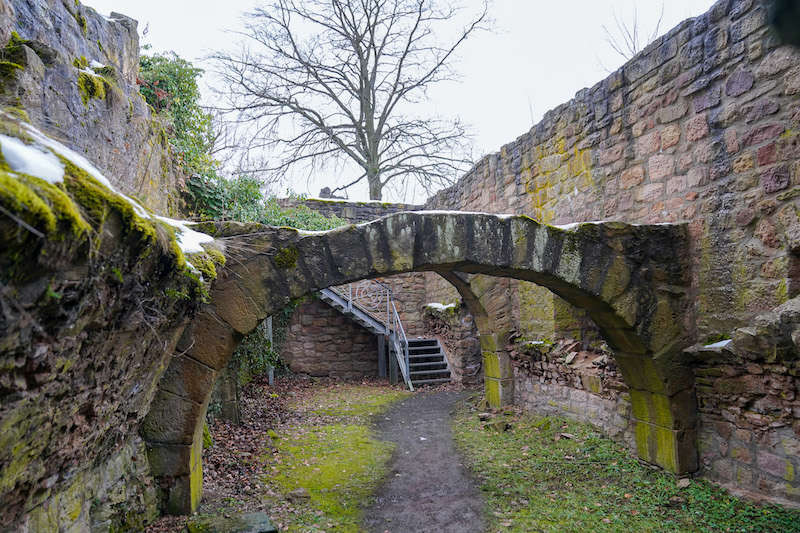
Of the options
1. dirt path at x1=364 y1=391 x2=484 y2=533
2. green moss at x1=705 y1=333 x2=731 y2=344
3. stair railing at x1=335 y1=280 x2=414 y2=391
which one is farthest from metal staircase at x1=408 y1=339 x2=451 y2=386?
green moss at x1=705 y1=333 x2=731 y2=344

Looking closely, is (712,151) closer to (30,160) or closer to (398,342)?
(30,160)

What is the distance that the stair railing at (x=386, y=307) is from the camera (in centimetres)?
976

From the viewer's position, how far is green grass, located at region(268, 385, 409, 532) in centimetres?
365

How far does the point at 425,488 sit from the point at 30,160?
4.00 metres

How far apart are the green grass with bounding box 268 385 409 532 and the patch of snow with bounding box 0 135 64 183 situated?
290cm

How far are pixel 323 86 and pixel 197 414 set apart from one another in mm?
11989

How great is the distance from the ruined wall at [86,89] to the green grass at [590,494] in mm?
3389

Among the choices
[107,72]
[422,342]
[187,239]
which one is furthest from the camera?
[422,342]

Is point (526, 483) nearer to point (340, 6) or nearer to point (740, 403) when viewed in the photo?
point (740, 403)

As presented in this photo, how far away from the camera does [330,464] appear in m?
4.91

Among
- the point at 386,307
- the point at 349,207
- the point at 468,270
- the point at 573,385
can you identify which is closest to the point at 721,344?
the point at 468,270

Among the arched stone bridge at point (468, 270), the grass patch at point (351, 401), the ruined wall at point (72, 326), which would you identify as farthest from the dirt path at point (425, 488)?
the ruined wall at point (72, 326)

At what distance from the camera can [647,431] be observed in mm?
4113

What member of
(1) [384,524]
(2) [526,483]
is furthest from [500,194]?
(1) [384,524]
